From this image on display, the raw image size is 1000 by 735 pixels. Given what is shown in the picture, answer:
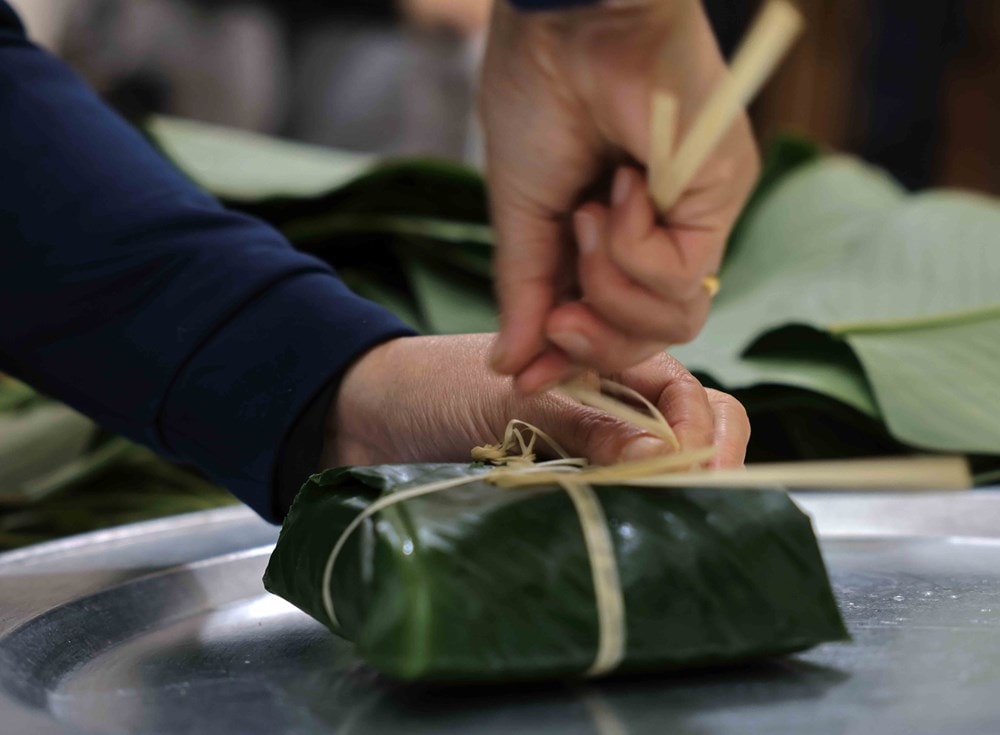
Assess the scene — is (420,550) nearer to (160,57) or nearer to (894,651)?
(894,651)

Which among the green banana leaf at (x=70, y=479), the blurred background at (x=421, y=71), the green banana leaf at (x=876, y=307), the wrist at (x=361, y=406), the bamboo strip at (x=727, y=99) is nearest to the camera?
the bamboo strip at (x=727, y=99)

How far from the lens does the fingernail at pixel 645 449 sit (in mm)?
556

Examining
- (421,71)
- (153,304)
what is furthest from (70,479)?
(421,71)

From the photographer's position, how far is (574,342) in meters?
0.53

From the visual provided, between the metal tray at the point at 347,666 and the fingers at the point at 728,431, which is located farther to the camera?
the fingers at the point at 728,431

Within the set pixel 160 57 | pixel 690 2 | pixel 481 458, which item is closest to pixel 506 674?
pixel 481 458

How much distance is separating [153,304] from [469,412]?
27 cm

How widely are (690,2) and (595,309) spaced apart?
138 millimetres

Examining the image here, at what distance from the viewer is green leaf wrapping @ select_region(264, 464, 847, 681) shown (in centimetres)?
48

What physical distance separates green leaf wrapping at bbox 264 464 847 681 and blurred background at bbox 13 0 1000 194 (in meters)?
2.29

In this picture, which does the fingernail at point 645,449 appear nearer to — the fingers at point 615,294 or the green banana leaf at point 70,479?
the fingers at point 615,294

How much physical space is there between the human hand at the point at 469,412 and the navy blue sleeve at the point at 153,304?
0.11 ft


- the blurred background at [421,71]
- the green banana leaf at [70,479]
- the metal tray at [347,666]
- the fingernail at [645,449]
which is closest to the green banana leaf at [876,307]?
the metal tray at [347,666]

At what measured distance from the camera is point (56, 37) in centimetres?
268
